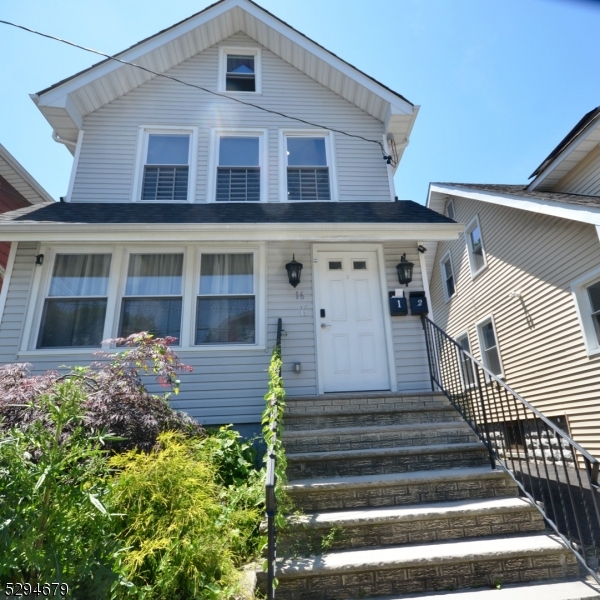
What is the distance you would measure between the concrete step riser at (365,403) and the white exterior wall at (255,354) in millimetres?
641

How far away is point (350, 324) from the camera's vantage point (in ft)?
18.4

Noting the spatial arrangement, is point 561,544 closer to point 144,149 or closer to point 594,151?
point 594,151

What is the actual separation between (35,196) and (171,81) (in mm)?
5651

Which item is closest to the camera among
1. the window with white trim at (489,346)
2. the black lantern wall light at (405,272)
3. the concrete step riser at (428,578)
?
the concrete step riser at (428,578)

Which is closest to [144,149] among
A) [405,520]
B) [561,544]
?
[405,520]

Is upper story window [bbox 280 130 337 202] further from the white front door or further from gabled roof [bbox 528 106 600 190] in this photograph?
gabled roof [bbox 528 106 600 190]

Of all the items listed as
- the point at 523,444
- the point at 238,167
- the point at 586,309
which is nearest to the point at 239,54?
the point at 238,167

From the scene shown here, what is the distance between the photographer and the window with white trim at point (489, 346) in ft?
30.4

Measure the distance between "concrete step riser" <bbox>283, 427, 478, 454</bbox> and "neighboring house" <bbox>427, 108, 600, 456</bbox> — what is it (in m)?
3.51

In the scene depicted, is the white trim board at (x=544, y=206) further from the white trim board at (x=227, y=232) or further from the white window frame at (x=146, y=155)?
the white window frame at (x=146, y=155)

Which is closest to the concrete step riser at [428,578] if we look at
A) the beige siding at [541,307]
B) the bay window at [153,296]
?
the bay window at [153,296]

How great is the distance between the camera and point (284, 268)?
5754mm

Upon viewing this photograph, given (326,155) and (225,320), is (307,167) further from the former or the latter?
(225,320)

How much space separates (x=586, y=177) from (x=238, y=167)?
6.46 meters
